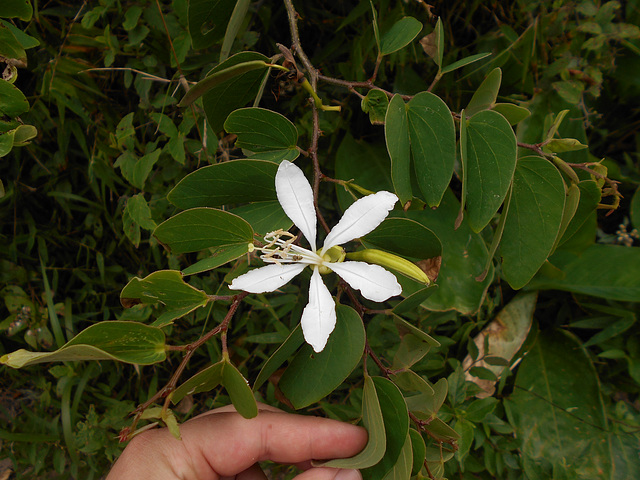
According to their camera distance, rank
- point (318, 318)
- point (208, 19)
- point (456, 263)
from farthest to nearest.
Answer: point (456, 263) → point (208, 19) → point (318, 318)

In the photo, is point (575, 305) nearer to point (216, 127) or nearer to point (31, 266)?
point (216, 127)

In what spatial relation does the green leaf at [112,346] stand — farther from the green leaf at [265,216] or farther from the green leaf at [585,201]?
the green leaf at [585,201]

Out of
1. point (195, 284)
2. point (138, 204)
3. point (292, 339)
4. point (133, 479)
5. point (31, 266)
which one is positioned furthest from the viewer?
point (31, 266)

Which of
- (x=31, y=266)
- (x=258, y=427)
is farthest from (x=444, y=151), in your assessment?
(x=31, y=266)

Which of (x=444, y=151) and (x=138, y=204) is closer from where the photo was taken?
(x=444, y=151)

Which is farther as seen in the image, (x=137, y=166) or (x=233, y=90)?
(x=137, y=166)

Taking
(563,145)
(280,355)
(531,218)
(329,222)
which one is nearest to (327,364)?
(280,355)

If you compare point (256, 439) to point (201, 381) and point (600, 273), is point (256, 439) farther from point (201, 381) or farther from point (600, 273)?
point (600, 273)

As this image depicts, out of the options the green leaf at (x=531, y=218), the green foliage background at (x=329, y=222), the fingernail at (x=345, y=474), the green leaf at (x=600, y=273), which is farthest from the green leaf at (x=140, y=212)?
the green leaf at (x=600, y=273)
